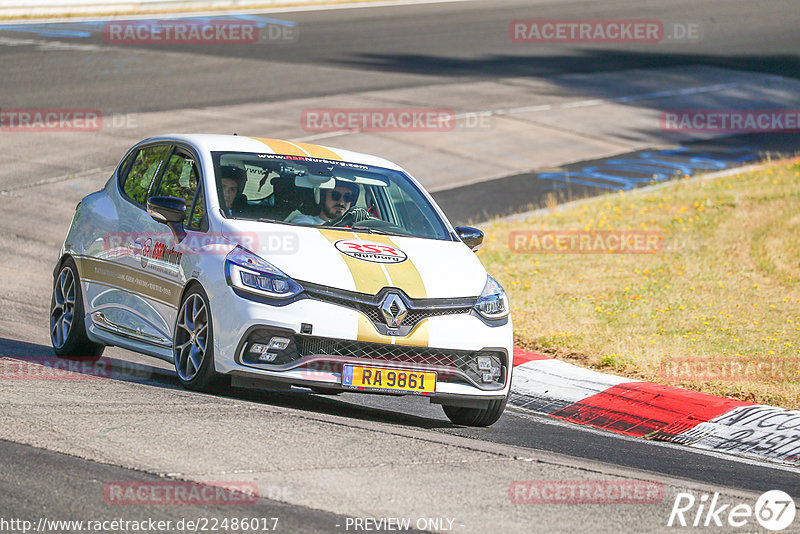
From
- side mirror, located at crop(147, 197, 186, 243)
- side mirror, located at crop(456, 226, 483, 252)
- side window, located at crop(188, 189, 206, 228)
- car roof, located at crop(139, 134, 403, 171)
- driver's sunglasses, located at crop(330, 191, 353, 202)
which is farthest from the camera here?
side mirror, located at crop(456, 226, 483, 252)

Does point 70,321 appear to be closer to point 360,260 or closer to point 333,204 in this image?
point 333,204

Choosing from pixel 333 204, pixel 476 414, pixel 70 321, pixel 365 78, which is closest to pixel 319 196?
pixel 333 204

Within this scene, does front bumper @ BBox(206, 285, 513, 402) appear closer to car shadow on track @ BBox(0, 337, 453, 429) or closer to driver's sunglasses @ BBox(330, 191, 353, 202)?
car shadow on track @ BBox(0, 337, 453, 429)

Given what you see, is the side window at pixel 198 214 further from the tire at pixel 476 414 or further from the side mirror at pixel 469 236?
the tire at pixel 476 414

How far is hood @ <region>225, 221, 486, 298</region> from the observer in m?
7.57

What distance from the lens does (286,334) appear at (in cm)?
741

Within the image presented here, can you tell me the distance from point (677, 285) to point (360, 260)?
697 centimetres

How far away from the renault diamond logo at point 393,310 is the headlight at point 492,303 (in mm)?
600

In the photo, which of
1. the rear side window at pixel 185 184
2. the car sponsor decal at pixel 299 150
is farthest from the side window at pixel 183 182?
the car sponsor decal at pixel 299 150

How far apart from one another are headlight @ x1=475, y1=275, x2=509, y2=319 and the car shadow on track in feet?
2.89

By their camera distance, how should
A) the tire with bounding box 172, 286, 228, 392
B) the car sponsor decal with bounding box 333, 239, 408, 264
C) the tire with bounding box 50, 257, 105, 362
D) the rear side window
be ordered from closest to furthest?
1. the tire with bounding box 172, 286, 228, 392
2. the car sponsor decal with bounding box 333, 239, 408, 264
3. the rear side window
4. the tire with bounding box 50, 257, 105, 362

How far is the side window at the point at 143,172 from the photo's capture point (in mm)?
9133

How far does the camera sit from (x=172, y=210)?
8125 millimetres

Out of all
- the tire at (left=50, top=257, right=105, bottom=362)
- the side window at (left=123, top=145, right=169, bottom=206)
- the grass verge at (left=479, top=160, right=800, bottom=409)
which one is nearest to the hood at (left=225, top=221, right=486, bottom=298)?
the side window at (left=123, top=145, right=169, bottom=206)
